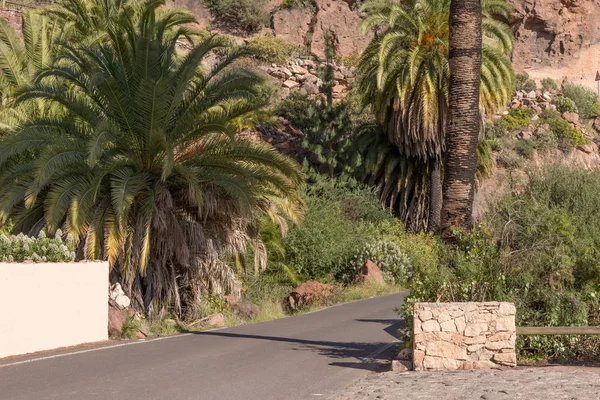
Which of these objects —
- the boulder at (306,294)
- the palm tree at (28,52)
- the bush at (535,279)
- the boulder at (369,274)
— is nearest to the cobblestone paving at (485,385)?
the bush at (535,279)

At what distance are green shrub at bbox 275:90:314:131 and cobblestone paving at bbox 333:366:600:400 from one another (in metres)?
34.0

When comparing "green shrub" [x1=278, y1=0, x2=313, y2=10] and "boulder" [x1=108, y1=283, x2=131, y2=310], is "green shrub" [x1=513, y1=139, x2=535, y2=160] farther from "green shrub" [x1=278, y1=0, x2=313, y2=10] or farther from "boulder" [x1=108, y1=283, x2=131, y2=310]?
"boulder" [x1=108, y1=283, x2=131, y2=310]

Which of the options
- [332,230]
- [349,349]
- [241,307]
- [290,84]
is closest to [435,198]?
[332,230]

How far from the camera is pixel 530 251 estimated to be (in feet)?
48.6

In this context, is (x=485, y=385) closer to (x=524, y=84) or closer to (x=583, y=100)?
(x=524, y=84)

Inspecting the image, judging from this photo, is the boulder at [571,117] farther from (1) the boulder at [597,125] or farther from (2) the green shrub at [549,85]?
(2) the green shrub at [549,85]

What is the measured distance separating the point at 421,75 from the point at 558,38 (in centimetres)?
3025

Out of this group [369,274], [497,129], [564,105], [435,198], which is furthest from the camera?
[564,105]

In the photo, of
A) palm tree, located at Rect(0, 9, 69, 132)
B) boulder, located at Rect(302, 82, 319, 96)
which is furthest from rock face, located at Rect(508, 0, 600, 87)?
palm tree, located at Rect(0, 9, 69, 132)

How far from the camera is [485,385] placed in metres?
11.3

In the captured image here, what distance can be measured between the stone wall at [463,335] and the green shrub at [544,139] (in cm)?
4282

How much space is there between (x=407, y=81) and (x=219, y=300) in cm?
1872

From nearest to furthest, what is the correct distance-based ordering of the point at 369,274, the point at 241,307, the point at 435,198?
the point at 241,307 → the point at 369,274 → the point at 435,198

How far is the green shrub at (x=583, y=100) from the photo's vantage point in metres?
62.6
